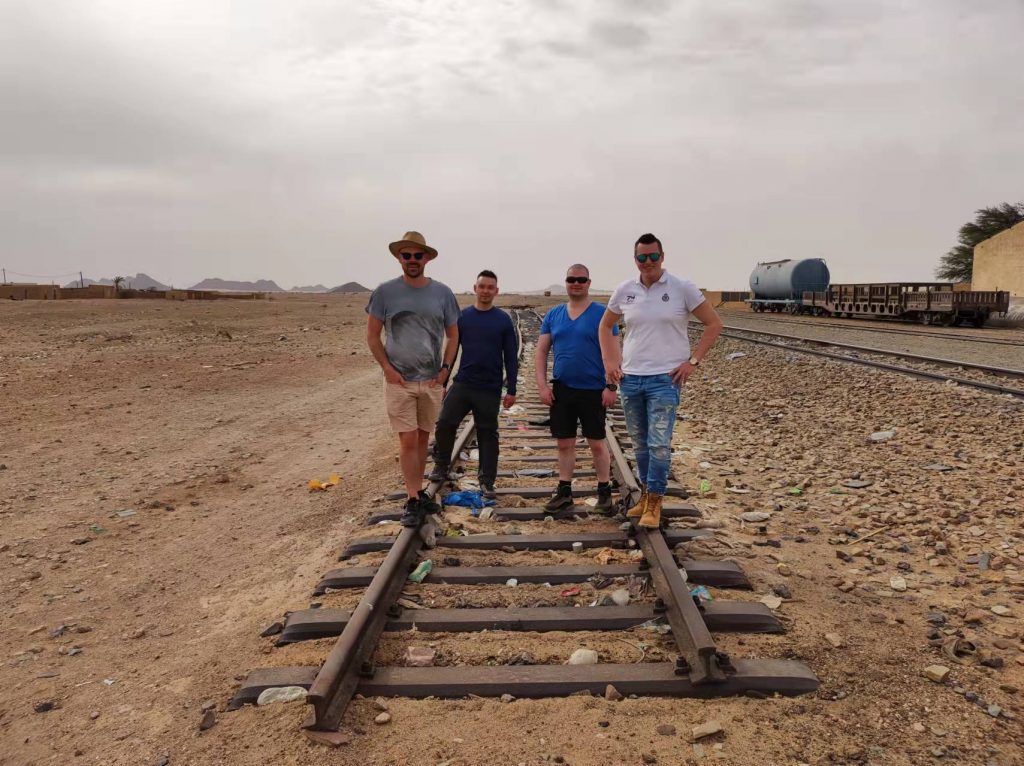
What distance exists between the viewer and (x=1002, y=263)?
107 feet

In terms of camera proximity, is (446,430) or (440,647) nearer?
(440,647)

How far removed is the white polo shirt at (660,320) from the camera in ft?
13.3

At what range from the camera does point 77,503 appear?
5.84 meters

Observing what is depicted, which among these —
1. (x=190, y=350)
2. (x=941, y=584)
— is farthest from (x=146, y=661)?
(x=190, y=350)

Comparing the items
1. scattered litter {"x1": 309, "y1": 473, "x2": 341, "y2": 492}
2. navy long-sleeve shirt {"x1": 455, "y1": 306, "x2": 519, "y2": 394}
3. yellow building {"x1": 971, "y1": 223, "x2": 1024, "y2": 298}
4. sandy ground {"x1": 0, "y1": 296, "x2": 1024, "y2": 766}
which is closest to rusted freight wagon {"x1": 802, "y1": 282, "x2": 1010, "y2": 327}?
yellow building {"x1": 971, "y1": 223, "x2": 1024, "y2": 298}

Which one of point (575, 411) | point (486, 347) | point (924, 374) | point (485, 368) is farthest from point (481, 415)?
point (924, 374)

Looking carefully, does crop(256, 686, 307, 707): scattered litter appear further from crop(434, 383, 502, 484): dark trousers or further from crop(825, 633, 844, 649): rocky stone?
crop(434, 383, 502, 484): dark trousers

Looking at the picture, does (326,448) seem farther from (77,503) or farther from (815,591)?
(815,591)

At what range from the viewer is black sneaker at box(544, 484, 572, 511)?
480 cm

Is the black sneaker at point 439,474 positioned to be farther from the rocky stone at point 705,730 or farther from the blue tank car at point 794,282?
the blue tank car at point 794,282

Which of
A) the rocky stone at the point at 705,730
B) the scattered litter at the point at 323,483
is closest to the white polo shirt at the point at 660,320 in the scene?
the rocky stone at the point at 705,730

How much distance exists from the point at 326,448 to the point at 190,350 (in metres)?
11.6

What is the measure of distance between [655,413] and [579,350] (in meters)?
0.81

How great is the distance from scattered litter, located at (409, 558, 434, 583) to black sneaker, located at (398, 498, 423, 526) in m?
0.40
